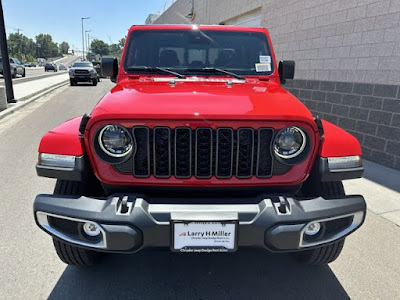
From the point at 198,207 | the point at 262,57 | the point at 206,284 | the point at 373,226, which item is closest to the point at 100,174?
→ the point at 198,207

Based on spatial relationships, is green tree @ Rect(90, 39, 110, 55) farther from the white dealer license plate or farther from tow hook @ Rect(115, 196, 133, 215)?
the white dealer license plate

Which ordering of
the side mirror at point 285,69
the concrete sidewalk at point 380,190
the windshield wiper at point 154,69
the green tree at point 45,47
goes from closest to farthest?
the windshield wiper at point 154,69, the side mirror at point 285,69, the concrete sidewalk at point 380,190, the green tree at point 45,47

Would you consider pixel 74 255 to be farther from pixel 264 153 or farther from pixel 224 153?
pixel 264 153

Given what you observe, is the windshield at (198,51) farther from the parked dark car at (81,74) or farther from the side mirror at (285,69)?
the parked dark car at (81,74)

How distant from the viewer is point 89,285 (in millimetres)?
2334

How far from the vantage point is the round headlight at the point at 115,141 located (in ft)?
6.34

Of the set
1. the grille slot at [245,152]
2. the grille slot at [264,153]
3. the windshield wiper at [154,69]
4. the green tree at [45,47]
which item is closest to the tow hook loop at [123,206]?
the grille slot at [245,152]

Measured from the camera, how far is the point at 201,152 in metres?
1.98

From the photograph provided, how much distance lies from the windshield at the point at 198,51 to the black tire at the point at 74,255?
1.67 metres

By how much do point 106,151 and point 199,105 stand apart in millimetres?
642

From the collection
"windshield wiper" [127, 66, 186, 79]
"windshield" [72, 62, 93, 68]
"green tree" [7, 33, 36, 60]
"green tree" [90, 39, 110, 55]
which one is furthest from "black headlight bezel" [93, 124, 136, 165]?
"green tree" [90, 39, 110, 55]

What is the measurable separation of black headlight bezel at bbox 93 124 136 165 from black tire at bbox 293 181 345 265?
1.27 meters

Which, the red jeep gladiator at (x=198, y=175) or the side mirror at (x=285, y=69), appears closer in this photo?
the red jeep gladiator at (x=198, y=175)

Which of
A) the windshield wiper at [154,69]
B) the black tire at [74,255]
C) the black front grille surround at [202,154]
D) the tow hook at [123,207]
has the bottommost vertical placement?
the black tire at [74,255]
